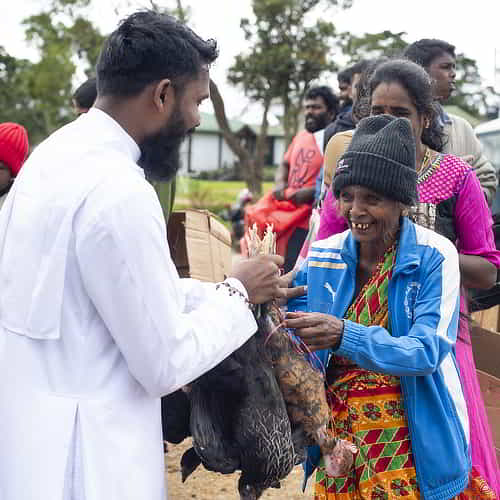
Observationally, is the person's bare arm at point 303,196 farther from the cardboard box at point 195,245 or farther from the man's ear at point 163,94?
the man's ear at point 163,94

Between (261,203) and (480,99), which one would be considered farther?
(480,99)

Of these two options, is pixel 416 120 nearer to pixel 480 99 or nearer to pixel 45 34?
pixel 45 34

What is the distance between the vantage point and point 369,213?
7.47 feet

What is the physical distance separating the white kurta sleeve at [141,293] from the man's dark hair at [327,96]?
4481 millimetres

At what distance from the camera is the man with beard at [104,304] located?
1.62m

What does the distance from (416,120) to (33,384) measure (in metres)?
1.78

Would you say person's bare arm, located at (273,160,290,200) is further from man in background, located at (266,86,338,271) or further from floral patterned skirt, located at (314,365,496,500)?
floral patterned skirt, located at (314,365,496,500)

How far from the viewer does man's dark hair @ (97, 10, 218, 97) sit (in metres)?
1.78

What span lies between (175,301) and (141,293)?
0.11 metres

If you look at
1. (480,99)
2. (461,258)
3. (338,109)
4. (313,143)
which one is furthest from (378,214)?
(480,99)

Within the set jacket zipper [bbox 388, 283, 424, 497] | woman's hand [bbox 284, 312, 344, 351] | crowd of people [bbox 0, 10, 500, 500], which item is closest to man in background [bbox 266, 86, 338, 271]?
crowd of people [bbox 0, 10, 500, 500]

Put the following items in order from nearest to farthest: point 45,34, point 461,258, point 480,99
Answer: point 461,258
point 45,34
point 480,99

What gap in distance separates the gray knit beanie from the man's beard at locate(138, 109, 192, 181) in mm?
579

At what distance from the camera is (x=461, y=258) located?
8.48 feet
